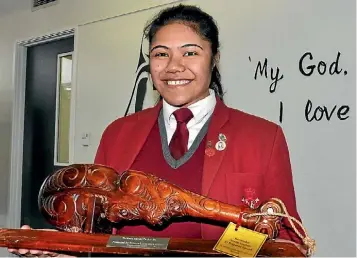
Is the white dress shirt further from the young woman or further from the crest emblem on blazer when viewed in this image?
the crest emblem on blazer

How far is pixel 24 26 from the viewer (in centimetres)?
340

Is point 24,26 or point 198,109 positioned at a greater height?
point 24,26

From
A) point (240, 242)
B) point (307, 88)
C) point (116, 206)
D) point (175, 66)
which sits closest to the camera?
point (240, 242)

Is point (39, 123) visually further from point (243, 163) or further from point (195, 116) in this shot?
point (243, 163)

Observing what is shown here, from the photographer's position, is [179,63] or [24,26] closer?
[179,63]

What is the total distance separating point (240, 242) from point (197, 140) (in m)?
0.31

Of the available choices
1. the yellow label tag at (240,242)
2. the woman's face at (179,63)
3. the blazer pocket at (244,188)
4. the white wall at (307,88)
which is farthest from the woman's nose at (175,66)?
the white wall at (307,88)

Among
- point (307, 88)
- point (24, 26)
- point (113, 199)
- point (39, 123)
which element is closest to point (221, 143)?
point (113, 199)

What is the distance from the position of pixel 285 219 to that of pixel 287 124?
3.64 ft

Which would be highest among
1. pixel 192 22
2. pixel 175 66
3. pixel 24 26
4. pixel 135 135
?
pixel 24 26

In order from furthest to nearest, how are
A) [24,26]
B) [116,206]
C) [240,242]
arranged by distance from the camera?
[24,26], [116,206], [240,242]

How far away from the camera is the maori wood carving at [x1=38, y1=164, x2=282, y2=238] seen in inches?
37.4

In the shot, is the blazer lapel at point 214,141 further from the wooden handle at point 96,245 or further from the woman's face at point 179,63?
the wooden handle at point 96,245

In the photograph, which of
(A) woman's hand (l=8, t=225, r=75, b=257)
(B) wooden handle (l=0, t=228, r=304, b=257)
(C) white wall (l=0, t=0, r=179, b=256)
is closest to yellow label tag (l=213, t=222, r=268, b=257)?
(B) wooden handle (l=0, t=228, r=304, b=257)
